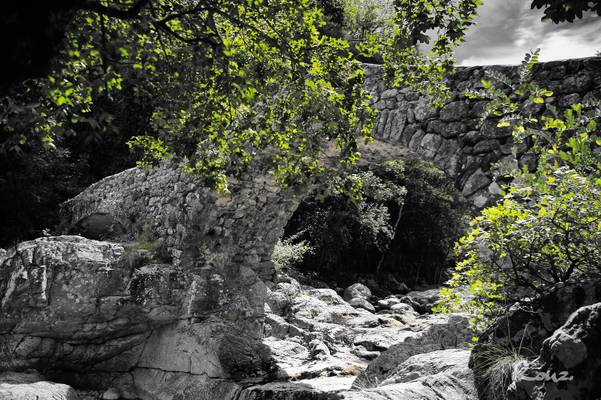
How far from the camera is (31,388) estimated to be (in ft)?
24.9

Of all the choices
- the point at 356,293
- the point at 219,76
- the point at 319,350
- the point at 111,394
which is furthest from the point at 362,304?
the point at 219,76

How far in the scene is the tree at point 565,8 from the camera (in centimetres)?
250

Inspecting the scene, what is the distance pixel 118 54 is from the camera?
9.57 ft

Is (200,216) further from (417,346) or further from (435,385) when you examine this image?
(435,385)

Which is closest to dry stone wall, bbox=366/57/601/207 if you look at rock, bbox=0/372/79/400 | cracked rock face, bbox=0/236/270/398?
cracked rock face, bbox=0/236/270/398

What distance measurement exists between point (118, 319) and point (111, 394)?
4.57 ft

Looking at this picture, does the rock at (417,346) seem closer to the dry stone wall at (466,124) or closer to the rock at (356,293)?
the dry stone wall at (466,124)

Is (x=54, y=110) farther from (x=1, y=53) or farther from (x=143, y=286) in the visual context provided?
(x=143, y=286)

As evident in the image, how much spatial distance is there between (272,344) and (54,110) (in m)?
7.92

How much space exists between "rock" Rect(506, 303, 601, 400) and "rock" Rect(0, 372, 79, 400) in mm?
7641

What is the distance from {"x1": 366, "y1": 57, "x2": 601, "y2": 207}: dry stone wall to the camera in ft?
20.1

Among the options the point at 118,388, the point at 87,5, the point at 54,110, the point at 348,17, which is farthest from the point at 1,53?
the point at 348,17

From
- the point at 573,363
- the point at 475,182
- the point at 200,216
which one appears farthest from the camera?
the point at 200,216

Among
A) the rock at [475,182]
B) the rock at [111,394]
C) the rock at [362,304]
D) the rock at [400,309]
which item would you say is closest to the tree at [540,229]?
the rock at [475,182]
